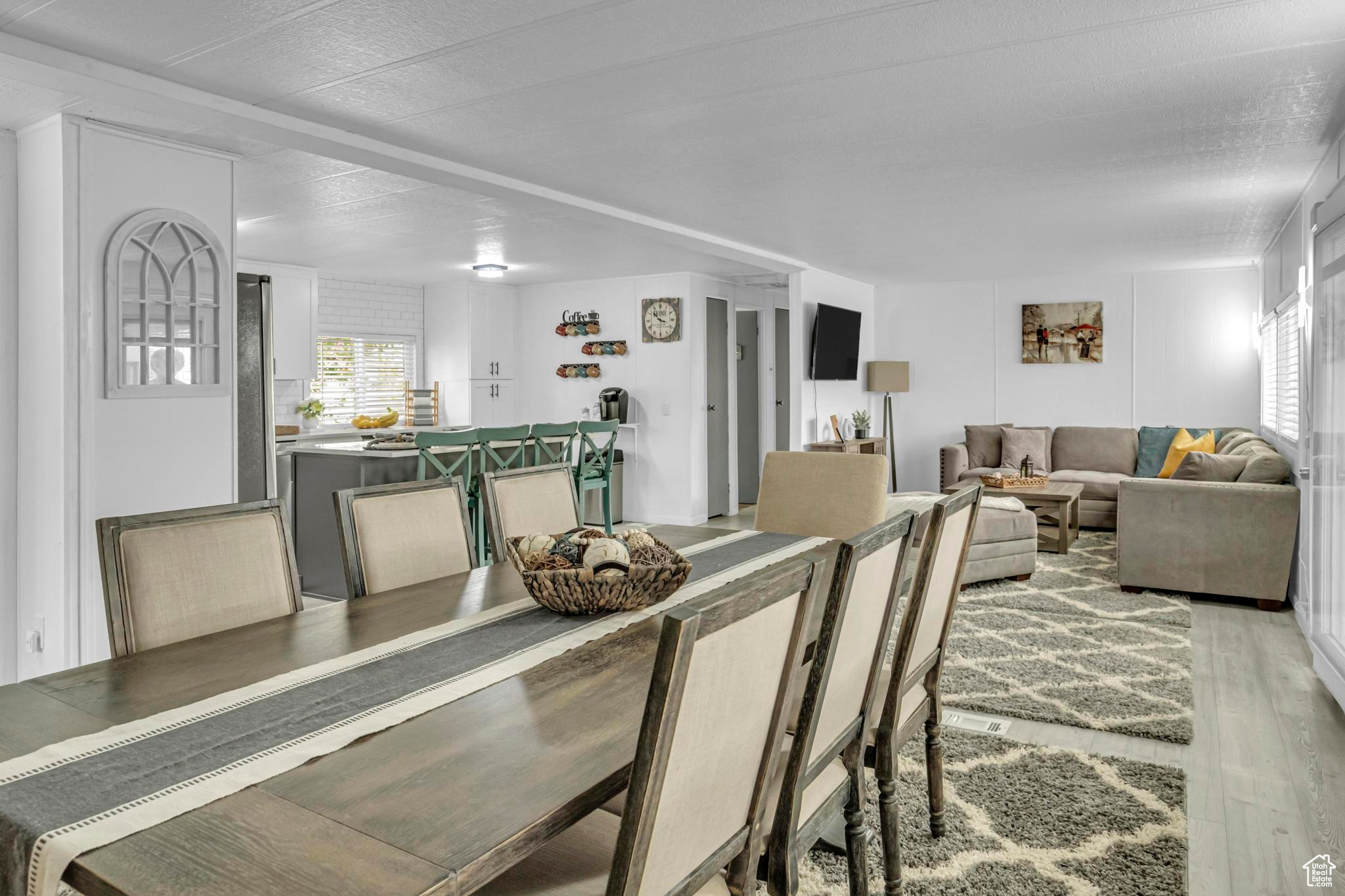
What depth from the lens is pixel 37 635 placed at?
3.49m

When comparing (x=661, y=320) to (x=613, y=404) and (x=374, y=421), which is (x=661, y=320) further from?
(x=374, y=421)

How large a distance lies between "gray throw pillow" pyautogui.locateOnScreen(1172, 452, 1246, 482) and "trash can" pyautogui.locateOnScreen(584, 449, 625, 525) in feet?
13.0

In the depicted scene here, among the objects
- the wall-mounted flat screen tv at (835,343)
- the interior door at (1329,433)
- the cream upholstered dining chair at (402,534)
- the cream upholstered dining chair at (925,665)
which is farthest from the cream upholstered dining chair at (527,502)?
the wall-mounted flat screen tv at (835,343)

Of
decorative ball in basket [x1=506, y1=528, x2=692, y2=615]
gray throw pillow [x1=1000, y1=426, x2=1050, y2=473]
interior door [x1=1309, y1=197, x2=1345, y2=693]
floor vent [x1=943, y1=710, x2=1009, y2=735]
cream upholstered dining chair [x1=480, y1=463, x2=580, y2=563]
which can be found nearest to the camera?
decorative ball in basket [x1=506, y1=528, x2=692, y2=615]

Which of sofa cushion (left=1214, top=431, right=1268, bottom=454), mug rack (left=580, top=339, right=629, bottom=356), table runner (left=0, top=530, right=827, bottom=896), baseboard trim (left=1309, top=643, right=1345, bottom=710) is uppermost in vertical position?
mug rack (left=580, top=339, right=629, bottom=356)

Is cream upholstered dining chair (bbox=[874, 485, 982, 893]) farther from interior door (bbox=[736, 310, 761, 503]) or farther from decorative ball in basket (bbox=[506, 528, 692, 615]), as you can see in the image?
interior door (bbox=[736, 310, 761, 503])

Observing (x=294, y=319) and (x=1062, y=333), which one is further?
(x=1062, y=333)

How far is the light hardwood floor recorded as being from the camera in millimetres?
2322

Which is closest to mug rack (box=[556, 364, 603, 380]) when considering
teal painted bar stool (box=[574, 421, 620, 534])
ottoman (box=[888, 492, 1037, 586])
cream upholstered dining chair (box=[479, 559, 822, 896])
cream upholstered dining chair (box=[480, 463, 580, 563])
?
teal painted bar stool (box=[574, 421, 620, 534])

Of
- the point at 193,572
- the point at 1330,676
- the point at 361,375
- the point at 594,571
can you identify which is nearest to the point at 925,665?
the point at 594,571

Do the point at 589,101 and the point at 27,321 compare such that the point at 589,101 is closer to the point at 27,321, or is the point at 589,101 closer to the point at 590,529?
the point at 590,529

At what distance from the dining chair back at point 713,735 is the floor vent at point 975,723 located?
6.92 feet

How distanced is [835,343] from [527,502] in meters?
5.56

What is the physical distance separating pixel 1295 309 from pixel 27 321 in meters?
6.48
